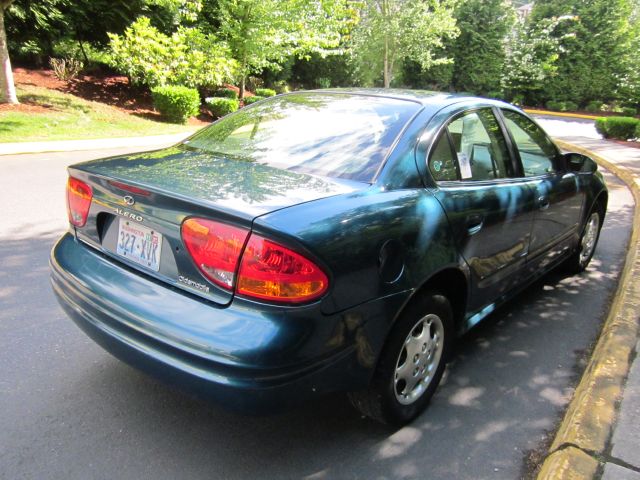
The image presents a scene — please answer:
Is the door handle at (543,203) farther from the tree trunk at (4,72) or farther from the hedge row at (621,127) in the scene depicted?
the hedge row at (621,127)

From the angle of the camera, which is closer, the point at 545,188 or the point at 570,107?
the point at 545,188

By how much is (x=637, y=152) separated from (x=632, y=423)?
14.7 m

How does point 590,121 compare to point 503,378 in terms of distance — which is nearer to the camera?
point 503,378

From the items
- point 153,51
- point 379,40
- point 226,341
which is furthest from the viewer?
point 379,40

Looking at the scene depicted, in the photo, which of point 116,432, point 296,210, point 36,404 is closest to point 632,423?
point 296,210

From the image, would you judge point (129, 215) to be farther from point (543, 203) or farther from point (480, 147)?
point (543, 203)

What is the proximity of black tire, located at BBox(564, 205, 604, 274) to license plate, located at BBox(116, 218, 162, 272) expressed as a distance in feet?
12.5

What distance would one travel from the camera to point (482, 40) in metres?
36.4

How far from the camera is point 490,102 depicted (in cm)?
341

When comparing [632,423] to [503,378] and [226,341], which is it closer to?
[503,378]

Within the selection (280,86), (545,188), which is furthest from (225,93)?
(545,188)

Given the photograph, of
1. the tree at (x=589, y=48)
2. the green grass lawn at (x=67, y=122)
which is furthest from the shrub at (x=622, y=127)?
the tree at (x=589, y=48)

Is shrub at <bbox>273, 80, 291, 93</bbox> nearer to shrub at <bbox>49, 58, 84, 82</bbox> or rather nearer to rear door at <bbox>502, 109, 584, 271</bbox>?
shrub at <bbox>49, 58, 84, 82</bbox>

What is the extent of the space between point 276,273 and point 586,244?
398 centimetres
